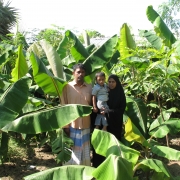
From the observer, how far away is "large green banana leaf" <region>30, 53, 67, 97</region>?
396 centimetres

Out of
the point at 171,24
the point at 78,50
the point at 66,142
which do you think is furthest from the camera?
the point at 171,24

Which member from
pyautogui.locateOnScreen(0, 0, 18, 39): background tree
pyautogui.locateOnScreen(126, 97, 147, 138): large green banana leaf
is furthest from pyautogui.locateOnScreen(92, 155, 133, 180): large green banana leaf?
pyautogui.locateOnScreen(0, 0, 18, 39): background tree

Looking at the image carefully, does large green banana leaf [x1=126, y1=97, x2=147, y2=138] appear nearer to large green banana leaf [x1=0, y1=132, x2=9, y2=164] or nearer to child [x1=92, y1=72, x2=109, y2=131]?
child [x1=92, y1=72, x2=109, y2=131]

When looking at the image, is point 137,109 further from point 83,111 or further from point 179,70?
point 83,111

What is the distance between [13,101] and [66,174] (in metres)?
1.02

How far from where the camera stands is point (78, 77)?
13.1 feet

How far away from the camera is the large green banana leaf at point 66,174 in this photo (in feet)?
9.62

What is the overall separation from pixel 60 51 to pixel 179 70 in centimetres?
260

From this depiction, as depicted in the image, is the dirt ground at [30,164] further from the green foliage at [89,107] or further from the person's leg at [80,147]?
the person's leg at [80,147]

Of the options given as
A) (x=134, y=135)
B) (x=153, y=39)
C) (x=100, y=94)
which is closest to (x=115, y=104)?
(x=100, y=94)

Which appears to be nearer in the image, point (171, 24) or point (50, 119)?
point (50, 119)

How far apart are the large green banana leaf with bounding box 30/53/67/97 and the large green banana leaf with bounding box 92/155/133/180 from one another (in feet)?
5.62

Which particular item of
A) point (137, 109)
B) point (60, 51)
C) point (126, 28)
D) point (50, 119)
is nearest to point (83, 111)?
point (50, 119)

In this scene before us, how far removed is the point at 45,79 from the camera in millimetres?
4176
